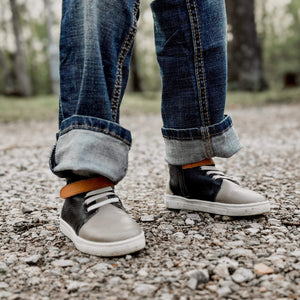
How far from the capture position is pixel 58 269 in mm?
1134

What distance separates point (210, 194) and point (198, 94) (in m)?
0.42

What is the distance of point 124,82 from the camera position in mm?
1305

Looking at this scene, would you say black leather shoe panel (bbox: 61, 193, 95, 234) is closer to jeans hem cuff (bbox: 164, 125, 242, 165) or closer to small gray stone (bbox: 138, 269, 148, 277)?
small gray stone (bbox: 138, 269, 148, 277)

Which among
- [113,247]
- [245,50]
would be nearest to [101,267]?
[113,247]

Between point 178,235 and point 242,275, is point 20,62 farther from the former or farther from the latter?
point 242,275

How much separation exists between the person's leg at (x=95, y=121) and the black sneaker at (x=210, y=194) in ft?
Answer: 1.25

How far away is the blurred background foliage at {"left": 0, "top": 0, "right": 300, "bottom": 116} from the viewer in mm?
9445

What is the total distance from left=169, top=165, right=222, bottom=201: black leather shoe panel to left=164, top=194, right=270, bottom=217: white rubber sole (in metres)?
0.03

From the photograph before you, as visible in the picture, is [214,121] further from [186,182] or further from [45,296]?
[45,296]

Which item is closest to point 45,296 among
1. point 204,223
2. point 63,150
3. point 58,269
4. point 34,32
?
point 58,269

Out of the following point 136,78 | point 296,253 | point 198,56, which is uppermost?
point 136,78

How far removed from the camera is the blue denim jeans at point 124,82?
1.18 m

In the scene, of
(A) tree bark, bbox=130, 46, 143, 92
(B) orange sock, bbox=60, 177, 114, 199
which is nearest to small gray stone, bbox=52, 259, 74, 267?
(B) orange sock, bbox=60, 177, 114, 199

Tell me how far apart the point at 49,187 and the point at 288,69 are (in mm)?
25152
